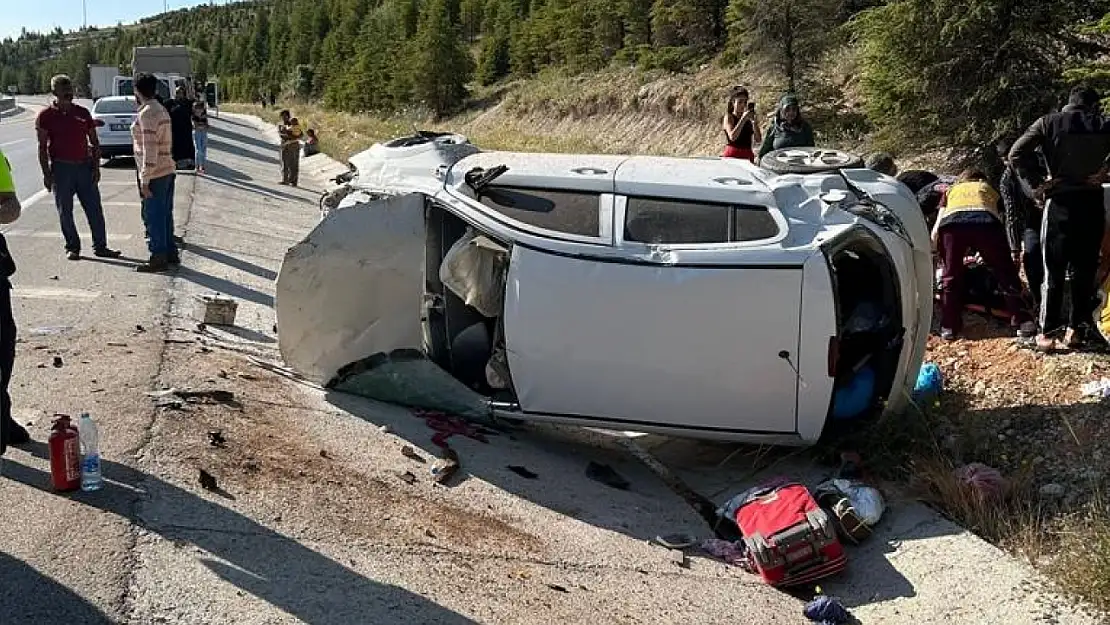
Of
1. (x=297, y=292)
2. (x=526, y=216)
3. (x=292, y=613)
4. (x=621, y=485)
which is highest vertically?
(x=526, y=216)

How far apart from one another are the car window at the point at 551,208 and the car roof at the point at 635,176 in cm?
5

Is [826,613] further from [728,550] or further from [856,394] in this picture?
[856,394]

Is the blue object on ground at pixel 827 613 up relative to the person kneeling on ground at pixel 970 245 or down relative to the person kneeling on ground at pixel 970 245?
down

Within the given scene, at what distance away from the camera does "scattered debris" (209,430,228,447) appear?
5.25m

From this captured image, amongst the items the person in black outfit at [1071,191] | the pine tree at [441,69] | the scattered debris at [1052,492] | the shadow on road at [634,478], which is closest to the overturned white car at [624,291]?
the shadow on road at [634,478]

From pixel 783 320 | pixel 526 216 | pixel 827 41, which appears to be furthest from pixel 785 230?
pixel 827 41

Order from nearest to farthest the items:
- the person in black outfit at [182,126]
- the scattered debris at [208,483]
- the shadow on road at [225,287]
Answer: the scattered debris at [208,483]
the shadow on road at [225,287]
the person in black outfit at [182,126]

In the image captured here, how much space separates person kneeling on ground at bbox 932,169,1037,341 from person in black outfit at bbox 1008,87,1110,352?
486 millimetres

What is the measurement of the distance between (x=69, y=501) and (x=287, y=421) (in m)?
1.69

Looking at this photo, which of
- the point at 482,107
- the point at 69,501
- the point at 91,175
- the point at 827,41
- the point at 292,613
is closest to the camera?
the point at 292,613

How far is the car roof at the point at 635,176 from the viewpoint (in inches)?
225

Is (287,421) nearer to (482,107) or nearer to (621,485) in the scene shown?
(621,485)

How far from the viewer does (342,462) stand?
543 cm

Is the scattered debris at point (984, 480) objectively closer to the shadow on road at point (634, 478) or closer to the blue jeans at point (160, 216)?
the shadow on road at point (634, 478)
